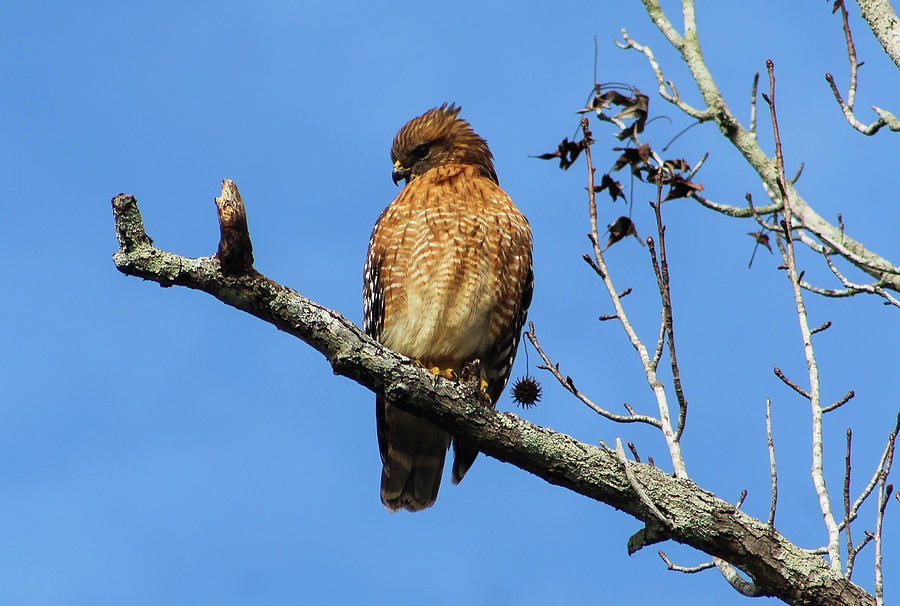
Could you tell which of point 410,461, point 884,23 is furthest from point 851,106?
point 410,461

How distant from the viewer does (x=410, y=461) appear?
19.6 ft

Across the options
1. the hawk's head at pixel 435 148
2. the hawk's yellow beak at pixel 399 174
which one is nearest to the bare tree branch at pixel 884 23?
the hawk's head at pixel 435 148

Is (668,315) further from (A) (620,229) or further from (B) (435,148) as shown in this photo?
(B) (435,148)

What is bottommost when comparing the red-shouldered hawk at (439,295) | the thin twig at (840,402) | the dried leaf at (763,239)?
the thin twig at (840,402)

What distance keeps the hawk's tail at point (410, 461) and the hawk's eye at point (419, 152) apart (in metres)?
1.82

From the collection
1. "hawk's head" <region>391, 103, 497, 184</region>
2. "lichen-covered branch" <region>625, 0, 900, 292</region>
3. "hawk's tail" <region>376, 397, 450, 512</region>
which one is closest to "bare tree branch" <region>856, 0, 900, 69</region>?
"lichen-covered branch" <region>625, 0, 900, 292</region>

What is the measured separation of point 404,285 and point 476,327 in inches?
19.3

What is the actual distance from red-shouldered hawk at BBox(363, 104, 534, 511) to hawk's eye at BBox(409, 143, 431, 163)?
526mm

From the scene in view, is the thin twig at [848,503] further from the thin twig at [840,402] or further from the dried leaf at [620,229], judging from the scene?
the dried leaf at [620,229]

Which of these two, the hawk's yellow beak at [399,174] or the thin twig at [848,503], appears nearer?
the thin twig at [848,503]

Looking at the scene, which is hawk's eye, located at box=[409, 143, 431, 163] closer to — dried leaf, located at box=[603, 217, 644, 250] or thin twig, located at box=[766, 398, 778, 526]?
dried leaf, located at box=[603, 217, 644, 250]

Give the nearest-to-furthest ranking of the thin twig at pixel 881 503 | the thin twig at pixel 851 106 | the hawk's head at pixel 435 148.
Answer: the thin twig at pixel 881 503 < the thin twig at pixel 851 106 < the hawk's head at pixel 435 148

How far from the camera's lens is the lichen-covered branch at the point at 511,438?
12.4 ft

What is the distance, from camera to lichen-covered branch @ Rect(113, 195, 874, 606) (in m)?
3.77
